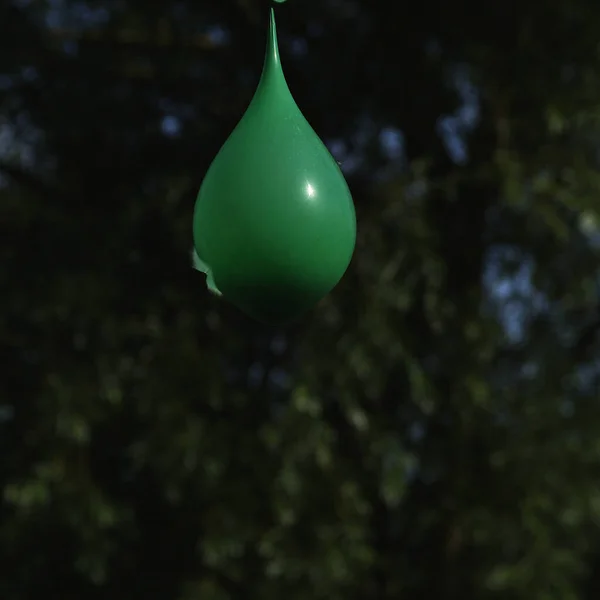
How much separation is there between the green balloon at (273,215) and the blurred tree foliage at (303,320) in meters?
1.51

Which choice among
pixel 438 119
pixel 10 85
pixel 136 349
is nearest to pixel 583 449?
pixel 438 119

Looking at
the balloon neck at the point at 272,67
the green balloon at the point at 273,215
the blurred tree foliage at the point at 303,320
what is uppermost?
the balloon neck at the point at 272,67

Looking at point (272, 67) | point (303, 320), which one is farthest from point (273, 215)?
point (303, 320)

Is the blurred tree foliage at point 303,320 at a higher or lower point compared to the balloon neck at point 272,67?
lower

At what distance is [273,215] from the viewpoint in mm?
837

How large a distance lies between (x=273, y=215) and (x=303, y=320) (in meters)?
1.66

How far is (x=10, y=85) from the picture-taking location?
255 cm

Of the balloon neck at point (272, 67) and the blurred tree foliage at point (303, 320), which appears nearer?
the balloon neck at point (272, 67)

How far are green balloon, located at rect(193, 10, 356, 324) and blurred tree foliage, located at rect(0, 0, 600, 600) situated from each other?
151 cm

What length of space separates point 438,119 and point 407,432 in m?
0.87

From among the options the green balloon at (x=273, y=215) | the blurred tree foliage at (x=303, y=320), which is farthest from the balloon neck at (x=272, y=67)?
the blurred tree foliage at (x=303, y=320)

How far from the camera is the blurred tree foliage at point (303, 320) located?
2426mm

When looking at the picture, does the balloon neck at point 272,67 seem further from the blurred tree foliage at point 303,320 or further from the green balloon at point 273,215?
the blurred tree foliage at point 303,320

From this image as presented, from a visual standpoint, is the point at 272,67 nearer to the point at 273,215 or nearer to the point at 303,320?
the point at 273,215
